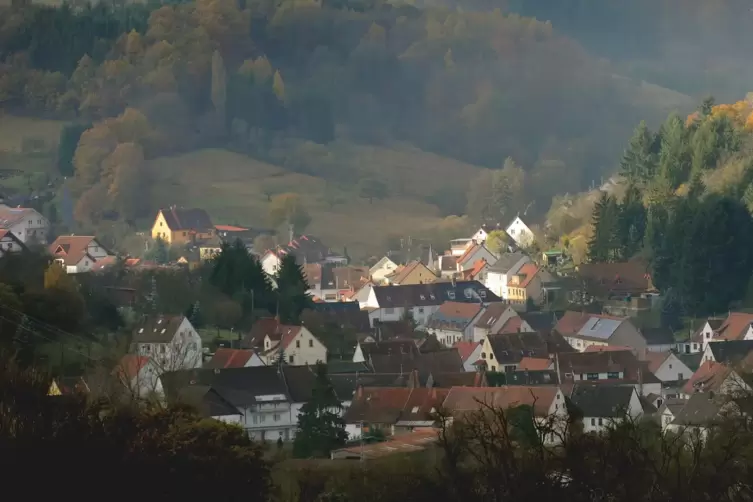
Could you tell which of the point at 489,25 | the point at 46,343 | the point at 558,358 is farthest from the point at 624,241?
the point at 489,25

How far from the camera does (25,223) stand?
57969 mm

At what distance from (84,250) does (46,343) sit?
25864mm

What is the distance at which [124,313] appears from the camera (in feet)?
108

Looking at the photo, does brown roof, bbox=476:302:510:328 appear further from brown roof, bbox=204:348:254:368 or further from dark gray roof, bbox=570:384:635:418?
dark gray roof, bbox=570:384:635:418

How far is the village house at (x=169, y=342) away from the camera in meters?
28.0

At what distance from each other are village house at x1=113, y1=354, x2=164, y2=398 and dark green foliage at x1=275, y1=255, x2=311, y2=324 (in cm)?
1060

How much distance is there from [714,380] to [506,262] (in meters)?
22.2

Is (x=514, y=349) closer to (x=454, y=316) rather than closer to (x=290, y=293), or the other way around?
(x=290, y=293)

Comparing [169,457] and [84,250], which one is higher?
[84,250]

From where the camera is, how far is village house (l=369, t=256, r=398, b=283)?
185ft

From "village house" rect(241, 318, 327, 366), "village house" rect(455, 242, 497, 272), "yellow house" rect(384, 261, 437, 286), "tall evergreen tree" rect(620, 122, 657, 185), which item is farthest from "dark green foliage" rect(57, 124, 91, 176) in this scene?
"village house" rect(241, 318, 327, 366)

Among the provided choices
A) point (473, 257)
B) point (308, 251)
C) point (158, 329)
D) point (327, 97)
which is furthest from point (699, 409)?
point (327, 97)

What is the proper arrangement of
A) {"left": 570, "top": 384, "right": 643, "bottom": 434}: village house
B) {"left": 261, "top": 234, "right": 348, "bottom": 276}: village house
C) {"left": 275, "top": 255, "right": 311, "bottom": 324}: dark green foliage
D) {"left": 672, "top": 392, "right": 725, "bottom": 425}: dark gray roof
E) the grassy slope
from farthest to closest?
the grassy slope
{"left": 261, "top": 234, "right": 348, "bottom": 276}: village house
{"left": 275, "top": 255, "right": 311, "bottom": 324}: dark green foliage
{"left": 570, "top": 384, "right": 643, "bottom": 434}: village house
{"left": 672, "top": 392, "right": 725, "bottom": 425}: dark gray roof

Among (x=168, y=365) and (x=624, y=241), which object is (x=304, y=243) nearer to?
(x=624, y=241)
